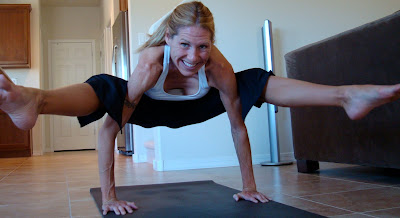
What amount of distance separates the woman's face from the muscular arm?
107mm

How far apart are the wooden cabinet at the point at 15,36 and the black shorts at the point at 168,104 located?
5.48 metres

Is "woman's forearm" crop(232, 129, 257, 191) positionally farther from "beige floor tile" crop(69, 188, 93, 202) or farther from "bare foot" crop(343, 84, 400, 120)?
"beige floor tile" crop(69, 188, 93, 202)

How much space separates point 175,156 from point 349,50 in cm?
176

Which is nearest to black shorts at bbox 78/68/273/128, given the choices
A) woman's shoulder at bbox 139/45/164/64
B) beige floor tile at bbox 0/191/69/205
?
woman's shoulder at bbox 139/45/164/64

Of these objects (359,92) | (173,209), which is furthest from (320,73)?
(173,209)

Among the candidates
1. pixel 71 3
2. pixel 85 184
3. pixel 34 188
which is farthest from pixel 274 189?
pixel 71 3

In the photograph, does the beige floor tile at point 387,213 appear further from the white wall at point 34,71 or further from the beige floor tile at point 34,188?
the white wall at point 34,71

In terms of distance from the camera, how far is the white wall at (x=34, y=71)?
7023mm

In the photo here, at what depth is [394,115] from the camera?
2.07m

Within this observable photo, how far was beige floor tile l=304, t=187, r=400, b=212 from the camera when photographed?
170cm

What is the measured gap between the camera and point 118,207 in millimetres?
1767

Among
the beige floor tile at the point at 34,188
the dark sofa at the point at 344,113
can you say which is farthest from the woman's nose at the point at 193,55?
the beige floor tile at the point at 34,188

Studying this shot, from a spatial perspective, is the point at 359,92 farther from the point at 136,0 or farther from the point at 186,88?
the point at 136,0

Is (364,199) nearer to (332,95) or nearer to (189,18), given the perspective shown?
(332,95)
